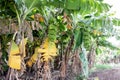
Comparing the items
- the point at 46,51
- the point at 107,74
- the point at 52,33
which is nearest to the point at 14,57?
the point at 46,51

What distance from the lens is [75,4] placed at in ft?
11.5

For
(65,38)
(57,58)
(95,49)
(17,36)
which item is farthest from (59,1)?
(95,49)

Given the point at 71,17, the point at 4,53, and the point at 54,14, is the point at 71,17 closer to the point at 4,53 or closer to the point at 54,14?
the point at 54,14

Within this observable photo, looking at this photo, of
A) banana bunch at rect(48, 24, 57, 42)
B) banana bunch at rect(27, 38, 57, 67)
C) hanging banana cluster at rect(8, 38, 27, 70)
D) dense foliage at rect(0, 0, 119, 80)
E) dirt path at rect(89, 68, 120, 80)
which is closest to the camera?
hanging banana cluster at rect(8, 38, 27, 70)

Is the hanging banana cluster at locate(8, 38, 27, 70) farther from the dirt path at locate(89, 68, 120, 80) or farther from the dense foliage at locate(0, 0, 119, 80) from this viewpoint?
the dirt path at locate(89, 68, 120, 80)

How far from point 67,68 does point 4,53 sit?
1230 mm

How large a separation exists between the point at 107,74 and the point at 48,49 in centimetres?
291

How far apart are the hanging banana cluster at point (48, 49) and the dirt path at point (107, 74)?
2284mm

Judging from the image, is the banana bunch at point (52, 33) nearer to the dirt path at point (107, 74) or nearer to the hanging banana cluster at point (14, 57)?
the hanging banana cluster at point (14, 57)

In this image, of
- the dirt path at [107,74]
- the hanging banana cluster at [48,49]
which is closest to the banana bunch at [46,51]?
the hanging banana cluster at [48,49]

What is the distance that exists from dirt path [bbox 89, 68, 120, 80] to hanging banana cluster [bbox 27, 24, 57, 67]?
2284mm

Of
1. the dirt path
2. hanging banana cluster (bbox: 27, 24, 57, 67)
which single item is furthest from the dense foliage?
the dirt path

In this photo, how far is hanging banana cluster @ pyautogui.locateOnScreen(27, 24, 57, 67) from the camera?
3.86m

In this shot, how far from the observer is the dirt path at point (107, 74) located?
6.07 meters
